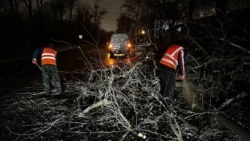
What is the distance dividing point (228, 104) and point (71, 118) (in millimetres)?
3770

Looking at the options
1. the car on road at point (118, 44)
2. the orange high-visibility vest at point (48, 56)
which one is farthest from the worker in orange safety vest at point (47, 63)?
the car on road at point (118, 44)

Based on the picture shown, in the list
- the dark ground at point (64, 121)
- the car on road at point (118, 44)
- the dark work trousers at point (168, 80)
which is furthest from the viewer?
the car on road at point (118, 44)

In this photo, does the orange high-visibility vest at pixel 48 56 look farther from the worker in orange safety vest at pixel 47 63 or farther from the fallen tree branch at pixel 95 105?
the fallen tree branch at pixel 95 105

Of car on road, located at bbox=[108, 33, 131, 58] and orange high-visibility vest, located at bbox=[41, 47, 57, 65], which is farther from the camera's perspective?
car on road, located at bbox=[108, 33, 131, 58]

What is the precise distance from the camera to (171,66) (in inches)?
263

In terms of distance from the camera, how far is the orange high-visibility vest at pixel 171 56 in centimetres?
650

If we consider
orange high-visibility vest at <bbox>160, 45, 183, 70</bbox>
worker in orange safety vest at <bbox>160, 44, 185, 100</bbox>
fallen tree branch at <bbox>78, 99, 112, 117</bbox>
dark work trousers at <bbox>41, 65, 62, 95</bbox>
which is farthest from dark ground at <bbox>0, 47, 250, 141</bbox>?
orange high-visibility vest at <bbox>160, 45, 183, 70</bbox>

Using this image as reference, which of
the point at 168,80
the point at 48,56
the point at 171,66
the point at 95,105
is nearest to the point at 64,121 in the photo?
the point at 95,105

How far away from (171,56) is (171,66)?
25cm

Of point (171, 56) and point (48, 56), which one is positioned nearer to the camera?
point (171, 56)

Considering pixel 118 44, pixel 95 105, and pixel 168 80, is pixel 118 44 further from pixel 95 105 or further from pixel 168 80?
pixel 95 105

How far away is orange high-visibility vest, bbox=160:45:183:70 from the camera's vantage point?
6496 mm

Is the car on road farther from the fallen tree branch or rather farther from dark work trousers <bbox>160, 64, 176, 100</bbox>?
the fallen tree branch

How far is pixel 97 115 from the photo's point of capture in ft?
21.6
